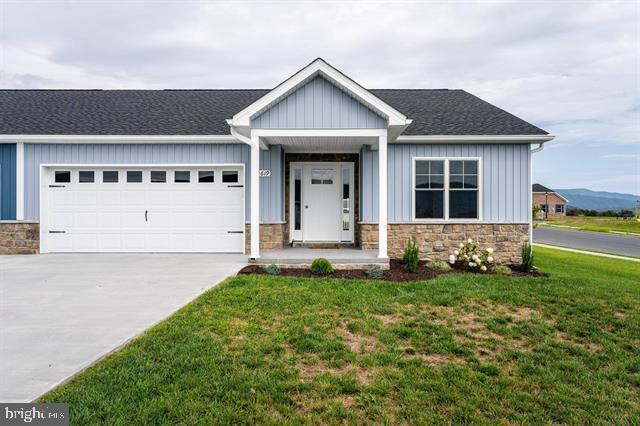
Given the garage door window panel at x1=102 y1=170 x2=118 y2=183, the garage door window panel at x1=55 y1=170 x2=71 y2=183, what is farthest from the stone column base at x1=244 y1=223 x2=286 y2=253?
the garage door window panel at x1=55 y1=170 x2=71 y2=183

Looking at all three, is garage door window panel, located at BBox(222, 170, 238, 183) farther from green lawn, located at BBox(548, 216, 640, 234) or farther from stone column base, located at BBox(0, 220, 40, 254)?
green lawn, located at BBox(548, 216, 640, 234)

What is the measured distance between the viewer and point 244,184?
10.2m

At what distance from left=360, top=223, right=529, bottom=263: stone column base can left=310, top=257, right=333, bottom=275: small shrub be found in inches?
98.8

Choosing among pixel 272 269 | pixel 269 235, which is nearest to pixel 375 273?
pixel 272 269

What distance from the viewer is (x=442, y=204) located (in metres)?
9.90

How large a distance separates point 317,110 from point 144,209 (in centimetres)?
590

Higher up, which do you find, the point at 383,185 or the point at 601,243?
the point at 383,185

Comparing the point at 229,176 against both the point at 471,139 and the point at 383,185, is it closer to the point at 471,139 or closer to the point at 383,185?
the point at 383,185

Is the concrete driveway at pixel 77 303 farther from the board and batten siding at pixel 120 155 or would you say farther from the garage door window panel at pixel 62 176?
the garage door window panel at pixel 62 176

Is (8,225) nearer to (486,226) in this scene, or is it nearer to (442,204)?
(442,204)

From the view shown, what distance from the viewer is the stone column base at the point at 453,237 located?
9.80 meters

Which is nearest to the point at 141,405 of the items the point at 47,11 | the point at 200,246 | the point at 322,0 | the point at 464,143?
the point at 200,246

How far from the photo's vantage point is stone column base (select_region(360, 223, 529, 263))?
9797mm

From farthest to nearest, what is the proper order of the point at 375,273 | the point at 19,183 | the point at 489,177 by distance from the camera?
the point at 19,183
the point at 489,177
the point at 375,273
